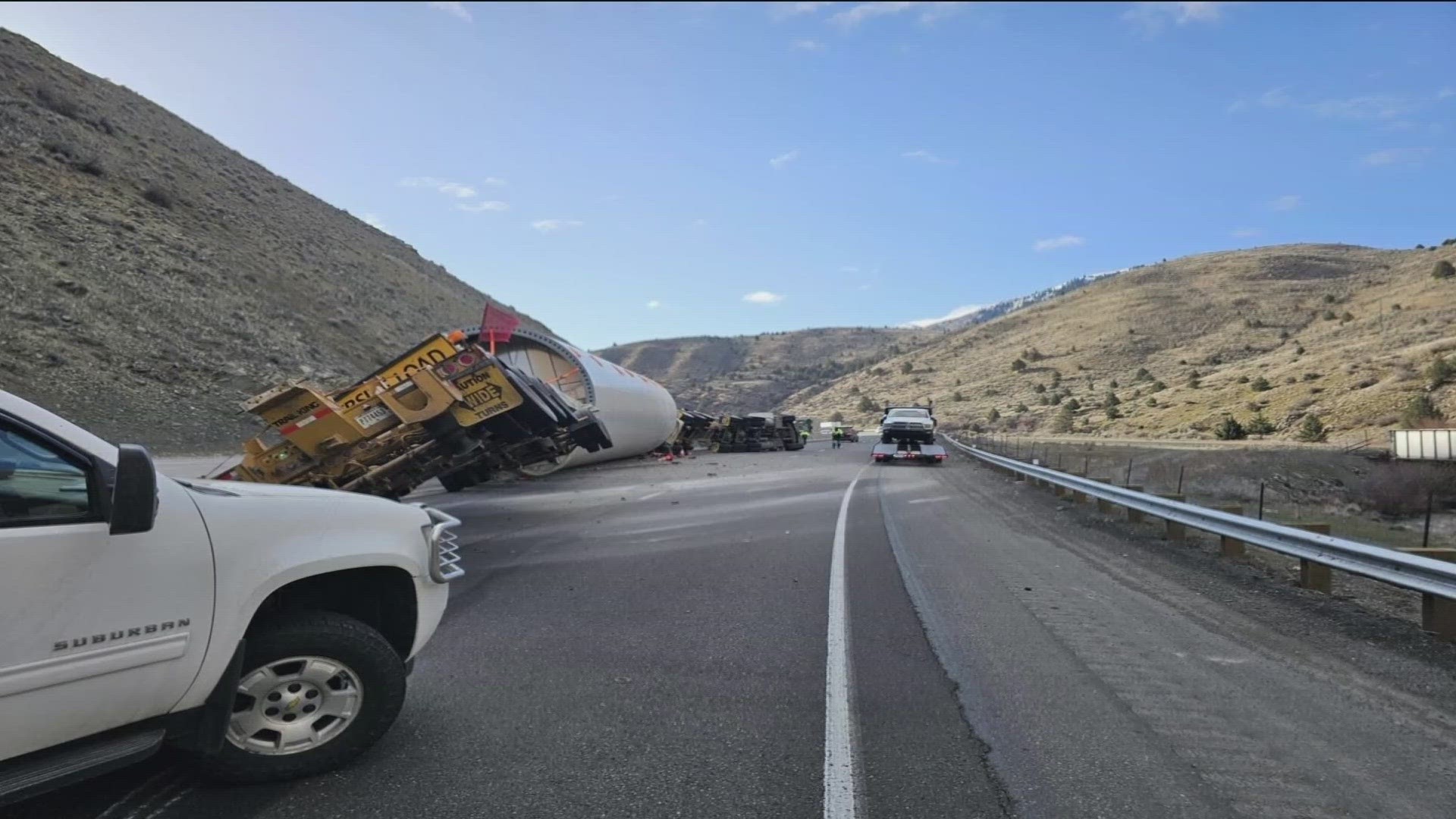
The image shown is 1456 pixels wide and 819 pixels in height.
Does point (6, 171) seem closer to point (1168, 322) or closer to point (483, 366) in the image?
point (483, 366)

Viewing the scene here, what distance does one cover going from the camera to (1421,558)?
17.6ft

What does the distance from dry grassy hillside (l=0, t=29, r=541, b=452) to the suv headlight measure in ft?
62.2

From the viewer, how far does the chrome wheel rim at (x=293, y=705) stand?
11.0 ft

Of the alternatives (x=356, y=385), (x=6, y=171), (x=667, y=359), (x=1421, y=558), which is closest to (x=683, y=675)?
(x=1421, y=558)

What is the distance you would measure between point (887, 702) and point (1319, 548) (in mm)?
4405

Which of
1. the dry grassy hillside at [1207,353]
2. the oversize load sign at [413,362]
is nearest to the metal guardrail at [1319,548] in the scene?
the oversize load sign at [413,362]

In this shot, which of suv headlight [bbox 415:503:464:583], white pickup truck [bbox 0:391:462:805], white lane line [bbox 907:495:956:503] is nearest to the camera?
white pickup truck [bbox 0:391:462:805]

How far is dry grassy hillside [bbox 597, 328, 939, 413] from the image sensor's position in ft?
375

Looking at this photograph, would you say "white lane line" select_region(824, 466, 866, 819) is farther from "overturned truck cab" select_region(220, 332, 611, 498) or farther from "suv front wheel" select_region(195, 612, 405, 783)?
"overturned truck cab" select_region(220, 332, 611, 498)

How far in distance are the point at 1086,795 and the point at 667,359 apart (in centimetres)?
14839

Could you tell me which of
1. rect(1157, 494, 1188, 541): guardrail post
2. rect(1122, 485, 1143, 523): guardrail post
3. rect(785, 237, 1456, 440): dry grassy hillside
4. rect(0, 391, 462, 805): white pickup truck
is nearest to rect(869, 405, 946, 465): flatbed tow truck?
rect(1122, 485, 1143, 523): guardrail post

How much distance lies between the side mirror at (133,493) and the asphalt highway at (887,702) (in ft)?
4.02

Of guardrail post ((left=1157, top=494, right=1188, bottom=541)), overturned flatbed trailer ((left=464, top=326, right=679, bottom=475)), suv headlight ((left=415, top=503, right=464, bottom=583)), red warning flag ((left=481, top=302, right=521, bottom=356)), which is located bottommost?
guardrail post ((left=1157, top=494, right=1188, bottom=541))

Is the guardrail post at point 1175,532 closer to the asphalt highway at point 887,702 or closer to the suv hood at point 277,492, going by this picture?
the asphalt highway at point 887,702
